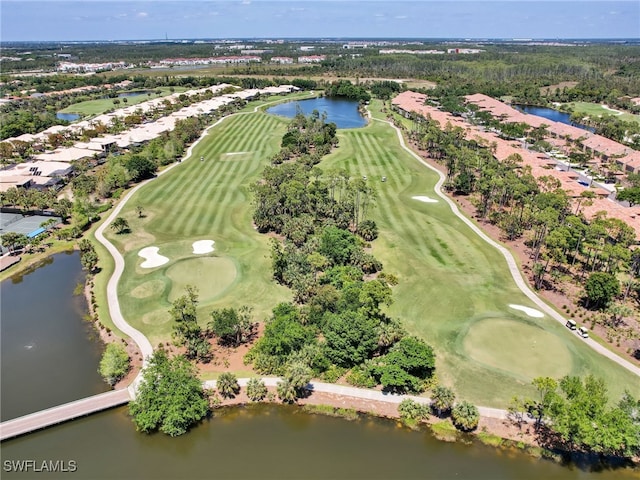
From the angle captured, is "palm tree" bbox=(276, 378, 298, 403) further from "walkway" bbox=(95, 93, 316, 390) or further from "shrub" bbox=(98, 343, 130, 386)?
"shrub" bbox=(98, 343, 130, 386)

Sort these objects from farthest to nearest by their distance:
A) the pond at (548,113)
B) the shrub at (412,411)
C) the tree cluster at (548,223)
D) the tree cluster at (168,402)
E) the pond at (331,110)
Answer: the pond at (548,113), the pond at (331,110), the tree cluster at (548,223), the shrub at (412,411), the tree cluster at (168,402)

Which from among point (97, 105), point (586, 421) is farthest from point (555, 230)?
point (97, 105)

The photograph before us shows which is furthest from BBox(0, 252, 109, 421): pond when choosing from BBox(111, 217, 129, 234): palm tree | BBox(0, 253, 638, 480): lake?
BBox(111, 217, 129, 234): palm tree

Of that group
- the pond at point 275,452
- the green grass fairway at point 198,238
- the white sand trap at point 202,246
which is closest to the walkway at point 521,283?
the pond at point 275,452

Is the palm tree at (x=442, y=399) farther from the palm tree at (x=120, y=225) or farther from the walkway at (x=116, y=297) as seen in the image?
the palm tree at (x=120, y=225)

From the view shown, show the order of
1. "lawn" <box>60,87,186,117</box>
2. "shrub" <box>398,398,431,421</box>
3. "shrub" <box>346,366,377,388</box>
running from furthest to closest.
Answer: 1. "lawn" <box>60,87,186,117</box>
2. "shrub" <box>346,366,377,388</box>
3. "shrub" <box>398,398,431,421</box>

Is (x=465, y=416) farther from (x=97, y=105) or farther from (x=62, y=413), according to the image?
(x=97, y=105)
